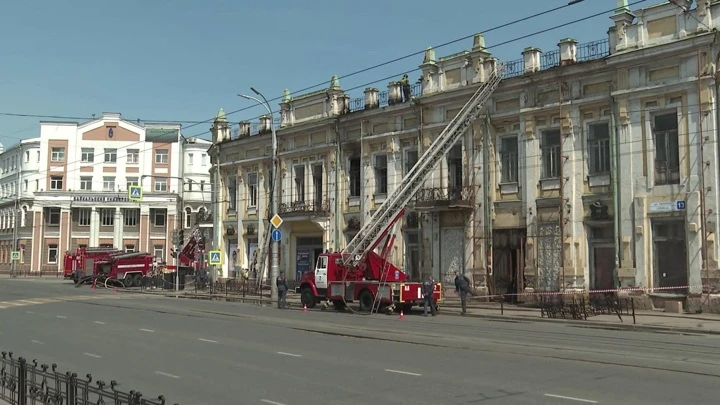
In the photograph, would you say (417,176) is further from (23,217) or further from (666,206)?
(23,217)

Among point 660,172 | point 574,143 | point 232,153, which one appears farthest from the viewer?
point 232,153

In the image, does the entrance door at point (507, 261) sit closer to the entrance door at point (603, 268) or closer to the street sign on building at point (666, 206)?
the entrance door at point (603, 268)

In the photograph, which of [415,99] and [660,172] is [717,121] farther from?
[415,99]

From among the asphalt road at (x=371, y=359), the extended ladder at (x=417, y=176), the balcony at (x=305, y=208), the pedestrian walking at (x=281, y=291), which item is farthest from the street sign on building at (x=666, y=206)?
the balcony at (x=305, y=208)

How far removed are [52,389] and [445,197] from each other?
90.9 ft

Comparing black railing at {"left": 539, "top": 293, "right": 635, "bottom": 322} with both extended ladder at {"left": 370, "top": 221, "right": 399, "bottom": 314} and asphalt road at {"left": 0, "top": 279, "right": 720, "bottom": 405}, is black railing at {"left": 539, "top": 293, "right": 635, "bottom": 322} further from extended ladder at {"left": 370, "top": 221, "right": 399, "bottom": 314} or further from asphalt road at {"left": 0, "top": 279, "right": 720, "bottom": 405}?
extended ladder at {"left": 370, "top": 221, "right": 399, "bottom": 314}

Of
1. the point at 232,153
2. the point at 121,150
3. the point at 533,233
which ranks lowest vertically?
the point at 533,233

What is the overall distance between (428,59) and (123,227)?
195ft

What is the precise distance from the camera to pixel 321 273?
32.1 metres

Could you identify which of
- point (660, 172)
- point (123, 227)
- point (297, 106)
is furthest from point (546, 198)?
point (123, 227)

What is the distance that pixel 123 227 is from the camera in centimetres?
8506

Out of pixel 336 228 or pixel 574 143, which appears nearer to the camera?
pixel 574 143

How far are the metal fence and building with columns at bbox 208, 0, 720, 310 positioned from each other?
23.8m

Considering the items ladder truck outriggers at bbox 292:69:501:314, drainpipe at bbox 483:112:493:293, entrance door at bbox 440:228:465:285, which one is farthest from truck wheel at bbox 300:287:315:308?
drainpipe at bbox 483:112:493:293
